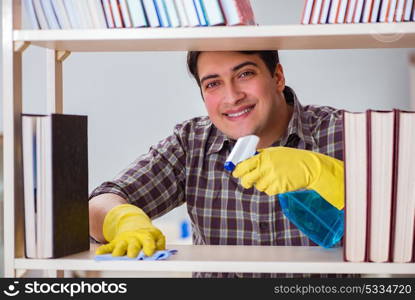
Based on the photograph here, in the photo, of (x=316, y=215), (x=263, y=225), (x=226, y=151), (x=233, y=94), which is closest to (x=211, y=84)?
(x=233, y=94)

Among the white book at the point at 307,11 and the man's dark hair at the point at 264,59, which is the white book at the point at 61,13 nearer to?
the white book at the point at 307,11

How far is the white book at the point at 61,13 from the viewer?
1.14 metres

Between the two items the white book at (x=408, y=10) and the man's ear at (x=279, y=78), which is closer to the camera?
the white book at (x=408, y=10)

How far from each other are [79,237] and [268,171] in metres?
0.42

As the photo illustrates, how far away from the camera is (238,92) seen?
165 centimetres

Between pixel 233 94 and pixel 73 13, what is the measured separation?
601 mm

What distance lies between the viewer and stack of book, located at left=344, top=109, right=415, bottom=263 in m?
1.04

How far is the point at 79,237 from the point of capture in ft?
4.00

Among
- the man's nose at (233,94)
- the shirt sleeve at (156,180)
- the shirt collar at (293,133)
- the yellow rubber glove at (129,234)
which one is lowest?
the yellow rubber glove at (129,234)

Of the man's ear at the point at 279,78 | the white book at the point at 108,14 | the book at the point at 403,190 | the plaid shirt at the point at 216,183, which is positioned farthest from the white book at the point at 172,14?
the man's ear at the point at 279,78

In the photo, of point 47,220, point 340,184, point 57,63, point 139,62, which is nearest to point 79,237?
point 47,220

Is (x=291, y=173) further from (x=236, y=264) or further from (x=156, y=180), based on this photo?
(x=156, y=180)

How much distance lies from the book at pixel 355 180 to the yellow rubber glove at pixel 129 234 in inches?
14.3

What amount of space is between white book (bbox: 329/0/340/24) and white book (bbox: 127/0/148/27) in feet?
1.12
